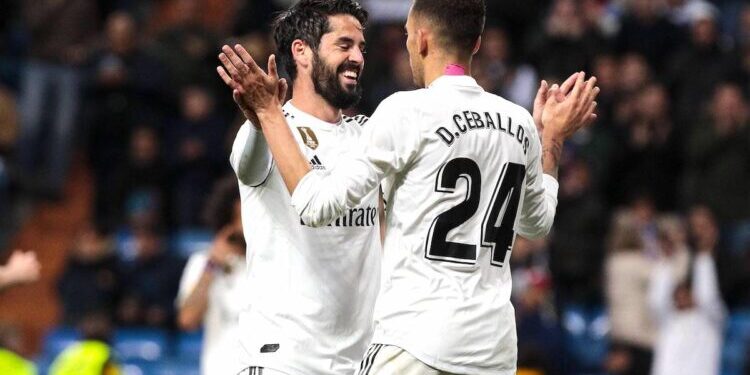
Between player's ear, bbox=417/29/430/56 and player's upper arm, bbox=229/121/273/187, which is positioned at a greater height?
player's ear, bbox=417/29/430/56

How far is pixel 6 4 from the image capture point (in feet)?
52.4

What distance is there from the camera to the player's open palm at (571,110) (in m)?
5.66

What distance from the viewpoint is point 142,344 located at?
1307 cm

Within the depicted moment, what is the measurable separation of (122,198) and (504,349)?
10.00m

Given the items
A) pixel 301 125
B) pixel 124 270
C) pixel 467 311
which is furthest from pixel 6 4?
pixel 467 311

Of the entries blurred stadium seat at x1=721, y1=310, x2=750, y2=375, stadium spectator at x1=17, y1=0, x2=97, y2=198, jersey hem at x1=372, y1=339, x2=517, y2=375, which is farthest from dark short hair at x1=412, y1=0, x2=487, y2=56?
stadium spectator at x1=17, y1=0, x2=97, y2=198

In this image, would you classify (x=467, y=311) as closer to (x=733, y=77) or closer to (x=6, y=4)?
(x=733, y=77)

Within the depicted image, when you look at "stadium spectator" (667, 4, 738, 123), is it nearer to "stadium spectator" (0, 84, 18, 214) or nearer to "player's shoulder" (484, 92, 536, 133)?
"stadium spectator" (0, 84, 18, 214)

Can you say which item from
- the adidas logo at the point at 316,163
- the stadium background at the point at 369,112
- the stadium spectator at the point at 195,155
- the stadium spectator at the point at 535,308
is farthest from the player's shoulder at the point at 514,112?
the stadium spectator at the point at 195,155

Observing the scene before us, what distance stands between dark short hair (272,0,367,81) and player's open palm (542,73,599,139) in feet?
2.87

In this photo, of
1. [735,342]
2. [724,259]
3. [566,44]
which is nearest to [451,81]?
[724,259]

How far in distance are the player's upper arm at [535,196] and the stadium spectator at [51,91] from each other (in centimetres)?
1025

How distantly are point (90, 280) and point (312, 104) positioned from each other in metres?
8.05

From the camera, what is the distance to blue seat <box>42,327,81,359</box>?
44.2ft
